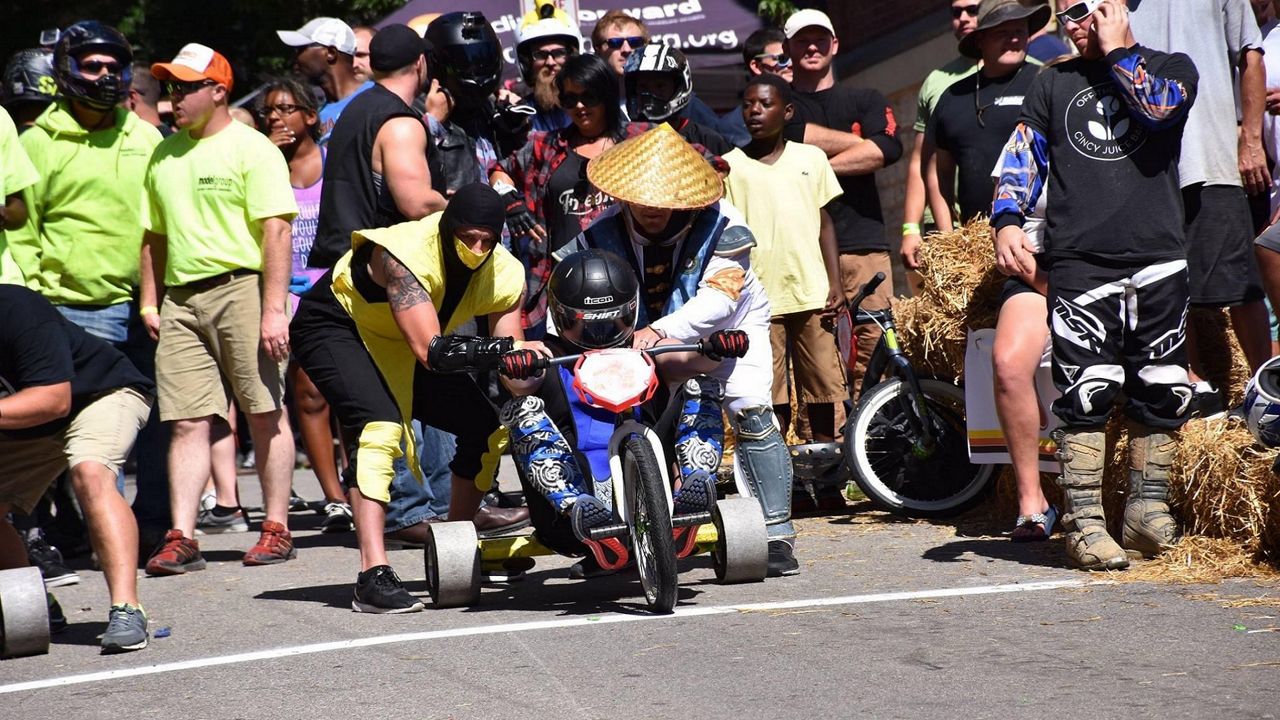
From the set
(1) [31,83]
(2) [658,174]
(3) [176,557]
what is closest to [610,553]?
(2) [658,174]

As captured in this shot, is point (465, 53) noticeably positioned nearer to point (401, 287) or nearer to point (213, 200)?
point (213, 200)

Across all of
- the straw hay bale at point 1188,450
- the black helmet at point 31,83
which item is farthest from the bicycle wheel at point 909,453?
the black helmet at point 31,83

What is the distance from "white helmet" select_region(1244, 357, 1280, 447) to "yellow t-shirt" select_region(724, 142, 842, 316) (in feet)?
10.5

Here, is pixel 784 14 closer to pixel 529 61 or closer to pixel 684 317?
pixel 529 61

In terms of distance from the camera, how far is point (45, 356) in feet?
20.9

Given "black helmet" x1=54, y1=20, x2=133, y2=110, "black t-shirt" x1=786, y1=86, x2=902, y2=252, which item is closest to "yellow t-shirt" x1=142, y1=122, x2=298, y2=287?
"black helmet" x1=54, y1=20, x2=133, y2=110

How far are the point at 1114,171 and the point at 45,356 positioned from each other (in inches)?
165

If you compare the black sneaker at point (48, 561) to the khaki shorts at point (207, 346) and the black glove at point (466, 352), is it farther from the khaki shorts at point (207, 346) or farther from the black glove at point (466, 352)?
the black glove at point (466, 352)

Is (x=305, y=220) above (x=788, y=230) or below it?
above

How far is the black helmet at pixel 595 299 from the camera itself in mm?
6598

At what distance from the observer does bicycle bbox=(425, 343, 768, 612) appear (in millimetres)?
6207

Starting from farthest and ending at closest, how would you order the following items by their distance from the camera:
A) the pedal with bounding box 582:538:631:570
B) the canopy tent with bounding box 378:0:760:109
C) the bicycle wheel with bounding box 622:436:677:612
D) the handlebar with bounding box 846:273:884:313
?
1. the canopy tent with bounding box 378:0:760:109
2. the handlebar with bounding box 846:273:884:313
3. the pedal with bounding box 582:538:631:570
4. the bicycle wheel with bounding box 622:436:677:612

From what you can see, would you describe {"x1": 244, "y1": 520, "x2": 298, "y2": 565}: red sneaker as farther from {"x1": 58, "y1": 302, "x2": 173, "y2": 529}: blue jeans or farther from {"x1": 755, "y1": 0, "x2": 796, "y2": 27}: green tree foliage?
{"x1": 755, "y1": 0, "x2": 796, "y2": 27}: green tree foliage

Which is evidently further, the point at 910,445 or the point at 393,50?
the point at 910,445
